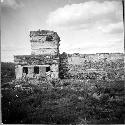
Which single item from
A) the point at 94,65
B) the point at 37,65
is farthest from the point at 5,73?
the point at 94,65

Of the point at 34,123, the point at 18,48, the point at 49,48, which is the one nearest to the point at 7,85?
the point at 18,48

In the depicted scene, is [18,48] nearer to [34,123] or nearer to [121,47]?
[34,123]

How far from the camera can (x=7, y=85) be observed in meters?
Result: 5.59

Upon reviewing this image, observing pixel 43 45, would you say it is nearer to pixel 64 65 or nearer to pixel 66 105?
pixel 64 65

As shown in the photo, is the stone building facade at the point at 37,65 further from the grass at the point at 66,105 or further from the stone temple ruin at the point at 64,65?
the grass at the point at 66,105

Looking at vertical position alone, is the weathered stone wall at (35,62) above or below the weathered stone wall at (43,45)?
Result: below

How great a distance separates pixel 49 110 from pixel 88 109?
82 cm

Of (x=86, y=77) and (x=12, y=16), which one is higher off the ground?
(x=12, y=16)

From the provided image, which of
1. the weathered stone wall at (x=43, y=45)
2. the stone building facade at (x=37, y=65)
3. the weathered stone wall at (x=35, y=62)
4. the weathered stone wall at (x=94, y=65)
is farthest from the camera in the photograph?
the weathered stone wall at (x=43, y=45)

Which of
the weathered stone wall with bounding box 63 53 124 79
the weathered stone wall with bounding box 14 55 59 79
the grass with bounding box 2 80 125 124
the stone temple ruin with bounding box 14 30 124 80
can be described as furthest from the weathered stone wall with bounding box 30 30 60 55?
the grass with bounding box 2 80 125 124

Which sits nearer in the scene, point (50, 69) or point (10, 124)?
point (10, 124)

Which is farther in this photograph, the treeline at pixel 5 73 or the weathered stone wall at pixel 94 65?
the weathered stone wall at pixel 94 65

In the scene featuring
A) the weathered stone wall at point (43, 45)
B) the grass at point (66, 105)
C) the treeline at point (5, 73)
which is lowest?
the grass at point (66, 105)

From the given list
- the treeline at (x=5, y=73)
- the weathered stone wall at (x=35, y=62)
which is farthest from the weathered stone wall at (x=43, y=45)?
the treeline at (x=5, y=73)
